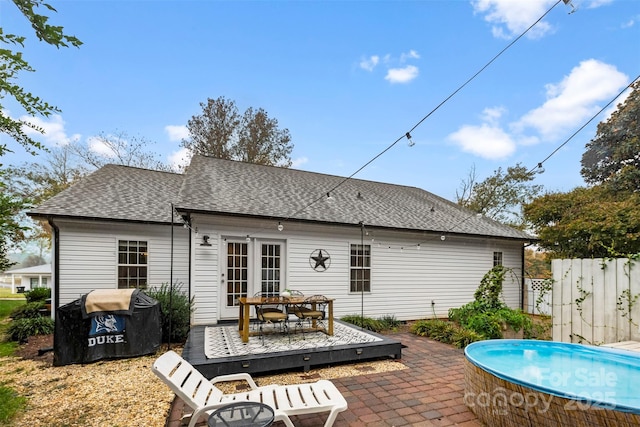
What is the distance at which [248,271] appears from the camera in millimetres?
7855

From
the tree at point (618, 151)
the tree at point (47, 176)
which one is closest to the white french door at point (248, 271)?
the tree at point (47, 176)

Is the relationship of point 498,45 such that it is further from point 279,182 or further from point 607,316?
point 279,182

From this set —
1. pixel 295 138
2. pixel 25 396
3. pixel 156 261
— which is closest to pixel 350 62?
pixel 156 261

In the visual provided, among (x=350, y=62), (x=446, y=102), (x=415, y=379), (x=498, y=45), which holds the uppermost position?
(x=350, y=62)

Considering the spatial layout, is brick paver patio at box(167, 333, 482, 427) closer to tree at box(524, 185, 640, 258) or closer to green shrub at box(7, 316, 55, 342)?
green shrub at box(7, 316, 55, 342)

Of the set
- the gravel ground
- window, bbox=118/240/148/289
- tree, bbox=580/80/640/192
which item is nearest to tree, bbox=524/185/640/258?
tree, bbox=580/80/640/192

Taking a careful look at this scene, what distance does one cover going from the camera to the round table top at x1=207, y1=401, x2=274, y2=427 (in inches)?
102

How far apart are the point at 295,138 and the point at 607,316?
17.9 metres

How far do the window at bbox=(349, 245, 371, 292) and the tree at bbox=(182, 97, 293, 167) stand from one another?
39.4ft

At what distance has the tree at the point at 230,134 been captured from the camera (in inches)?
764

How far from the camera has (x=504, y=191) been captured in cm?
2066

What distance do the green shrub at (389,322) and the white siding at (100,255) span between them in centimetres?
514

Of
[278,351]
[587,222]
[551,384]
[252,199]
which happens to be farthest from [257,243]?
[587,222]

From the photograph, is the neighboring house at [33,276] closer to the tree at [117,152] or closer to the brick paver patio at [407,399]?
the tree at [117,152]
